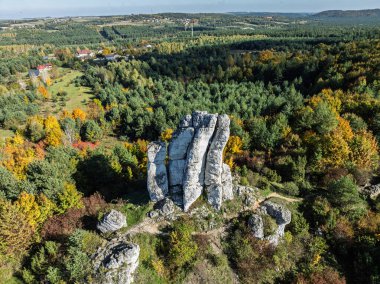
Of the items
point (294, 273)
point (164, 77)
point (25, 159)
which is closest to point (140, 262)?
point (294, 273)

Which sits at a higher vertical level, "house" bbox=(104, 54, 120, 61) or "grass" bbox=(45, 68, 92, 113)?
"house" bbox=(104, 54, 120, 61)

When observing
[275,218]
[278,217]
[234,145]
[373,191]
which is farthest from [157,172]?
[373,191]

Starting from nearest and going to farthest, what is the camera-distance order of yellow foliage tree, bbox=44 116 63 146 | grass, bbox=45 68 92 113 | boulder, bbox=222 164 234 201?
boulder, bbox=222 164 234 201, yellow foliage tree, bbox=44 116 63 146, grass, bbox=45 68 92 113

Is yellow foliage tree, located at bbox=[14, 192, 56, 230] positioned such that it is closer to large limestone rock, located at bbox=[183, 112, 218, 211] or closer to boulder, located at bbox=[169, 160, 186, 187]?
boulder, located at bbox=[169, 160, 186, 187]

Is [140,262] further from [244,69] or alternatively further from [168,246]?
[244,69]

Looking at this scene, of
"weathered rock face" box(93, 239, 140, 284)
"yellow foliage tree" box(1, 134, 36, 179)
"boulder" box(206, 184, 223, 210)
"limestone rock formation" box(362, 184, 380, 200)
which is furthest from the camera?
"yellow foliage tree" box(1, 134, 36, 179)

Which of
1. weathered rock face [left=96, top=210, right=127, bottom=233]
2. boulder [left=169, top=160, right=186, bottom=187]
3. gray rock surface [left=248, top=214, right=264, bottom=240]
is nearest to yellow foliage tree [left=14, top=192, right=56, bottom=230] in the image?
weathered rock face [left=96, top=210, right=127, bottom=233]

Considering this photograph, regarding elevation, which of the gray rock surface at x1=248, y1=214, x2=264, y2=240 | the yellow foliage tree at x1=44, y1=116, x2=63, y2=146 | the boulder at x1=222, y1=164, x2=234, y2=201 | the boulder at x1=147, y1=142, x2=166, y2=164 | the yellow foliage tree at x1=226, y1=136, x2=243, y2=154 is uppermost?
the boulder at x1=147, y1=142, x2=166, y2=164

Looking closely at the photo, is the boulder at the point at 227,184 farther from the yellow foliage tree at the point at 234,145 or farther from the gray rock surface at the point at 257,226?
the yellow foliage tree at the point at 234,145
